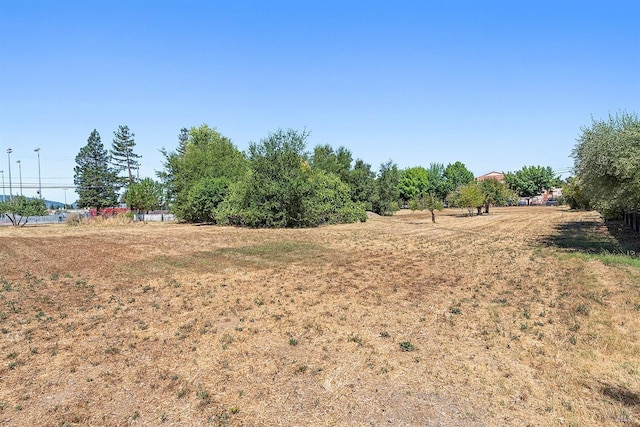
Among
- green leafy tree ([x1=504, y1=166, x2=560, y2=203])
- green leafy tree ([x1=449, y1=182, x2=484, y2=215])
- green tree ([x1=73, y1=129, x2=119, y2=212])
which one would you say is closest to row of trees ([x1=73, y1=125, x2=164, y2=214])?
green tree ([x1=73, y1=129, x2=119, y2=212])

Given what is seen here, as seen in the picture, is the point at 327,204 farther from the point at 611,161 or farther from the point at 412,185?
the point at 412,185

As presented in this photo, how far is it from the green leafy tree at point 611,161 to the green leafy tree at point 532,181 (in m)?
87.7

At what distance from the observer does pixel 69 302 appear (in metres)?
8.55

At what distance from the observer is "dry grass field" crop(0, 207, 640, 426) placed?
4195mm

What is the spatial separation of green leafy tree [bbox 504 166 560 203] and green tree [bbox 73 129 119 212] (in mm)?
89998

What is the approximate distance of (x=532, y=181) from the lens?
321 ft

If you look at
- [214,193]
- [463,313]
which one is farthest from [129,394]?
[214,193]

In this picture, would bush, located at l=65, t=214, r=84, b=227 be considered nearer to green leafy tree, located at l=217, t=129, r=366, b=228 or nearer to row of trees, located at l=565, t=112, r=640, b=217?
green leafy tree, located at l=217, t=129, r=366, b=228

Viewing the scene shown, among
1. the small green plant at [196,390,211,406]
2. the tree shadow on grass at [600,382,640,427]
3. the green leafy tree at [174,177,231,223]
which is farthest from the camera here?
the green leafy tree at [174,177,231,223]

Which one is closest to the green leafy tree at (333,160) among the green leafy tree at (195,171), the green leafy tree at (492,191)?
the green leafy tree at (195,171)

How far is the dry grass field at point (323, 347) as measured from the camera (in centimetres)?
420

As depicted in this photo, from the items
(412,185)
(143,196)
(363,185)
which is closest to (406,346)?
(363,185)

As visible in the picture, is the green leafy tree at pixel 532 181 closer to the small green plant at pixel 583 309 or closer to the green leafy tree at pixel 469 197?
the green leafy tree at pixel 469 197

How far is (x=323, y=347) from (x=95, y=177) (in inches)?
3303
